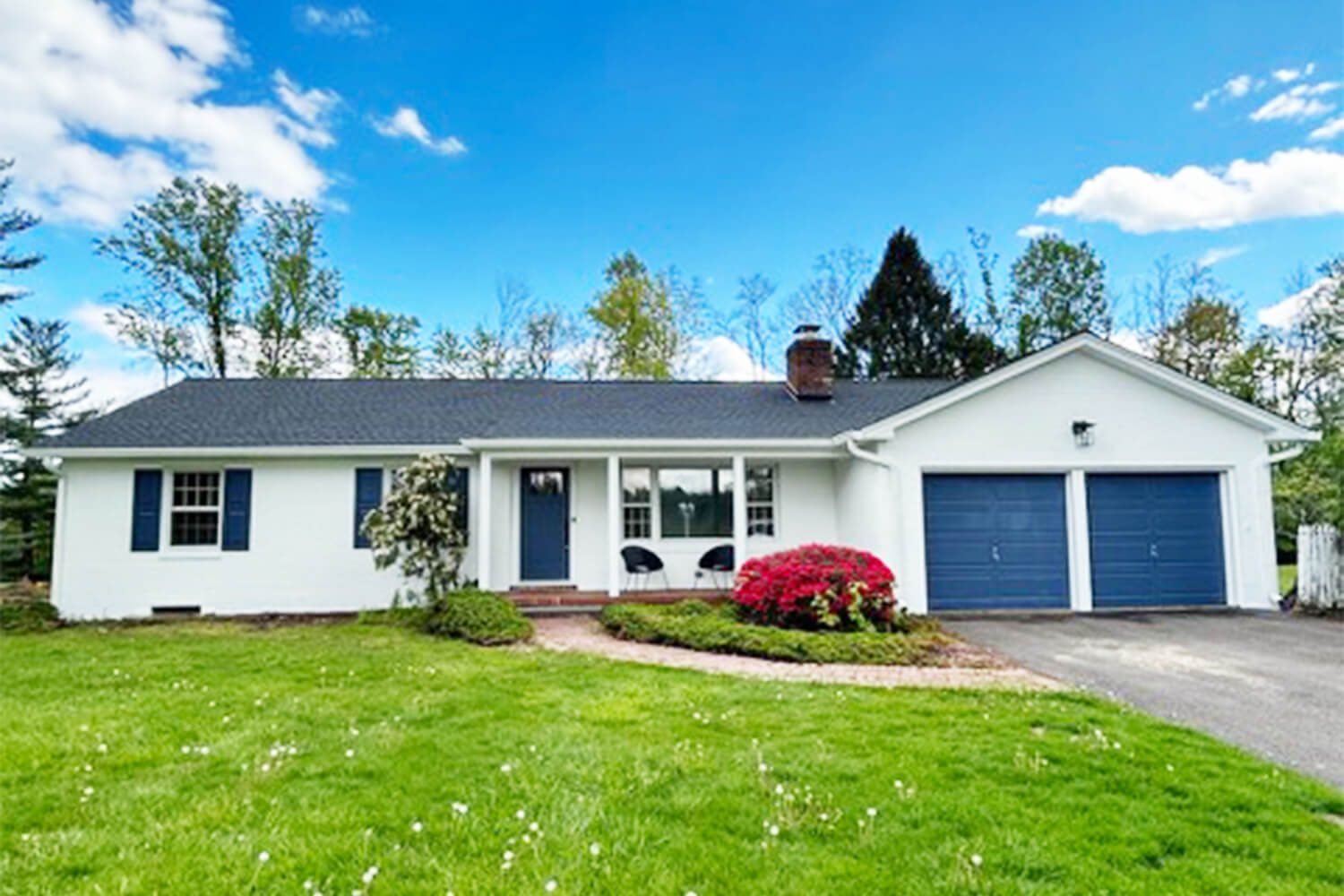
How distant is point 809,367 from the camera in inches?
585

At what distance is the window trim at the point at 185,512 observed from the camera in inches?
464

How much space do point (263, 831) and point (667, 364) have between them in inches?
928

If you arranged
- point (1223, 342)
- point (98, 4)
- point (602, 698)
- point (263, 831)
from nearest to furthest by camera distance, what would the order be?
point (263, 831)
point (602, 698)
point (98, 4)
point (1223, 342)

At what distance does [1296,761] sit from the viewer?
180 inches

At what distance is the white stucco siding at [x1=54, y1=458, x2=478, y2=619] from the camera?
11.6 metres

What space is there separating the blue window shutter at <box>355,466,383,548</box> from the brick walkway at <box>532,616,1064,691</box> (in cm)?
461

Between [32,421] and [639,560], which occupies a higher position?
[32,421]

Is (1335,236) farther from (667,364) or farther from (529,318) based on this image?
(529,318)

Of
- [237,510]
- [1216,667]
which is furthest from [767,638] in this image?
[237,510]

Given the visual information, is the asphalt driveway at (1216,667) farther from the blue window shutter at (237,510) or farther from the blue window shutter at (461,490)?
the blue window shutter at (237,510)

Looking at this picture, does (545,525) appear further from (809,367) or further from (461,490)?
(809,367)

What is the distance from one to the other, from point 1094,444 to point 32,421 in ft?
83.6

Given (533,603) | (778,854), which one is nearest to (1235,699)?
(778,854)

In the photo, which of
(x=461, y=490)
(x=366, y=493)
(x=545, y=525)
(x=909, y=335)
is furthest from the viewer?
(x=909, y=335)
